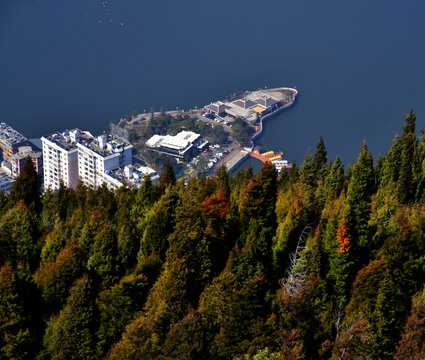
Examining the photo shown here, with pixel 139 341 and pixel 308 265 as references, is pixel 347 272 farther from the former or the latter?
pixel 139 341

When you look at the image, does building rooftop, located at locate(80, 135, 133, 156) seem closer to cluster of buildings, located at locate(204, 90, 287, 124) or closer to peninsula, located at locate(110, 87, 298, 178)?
peninsula, located at locate(110, 87, 298, 178)

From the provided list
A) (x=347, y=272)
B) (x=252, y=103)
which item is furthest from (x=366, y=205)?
(x=252, y=103)

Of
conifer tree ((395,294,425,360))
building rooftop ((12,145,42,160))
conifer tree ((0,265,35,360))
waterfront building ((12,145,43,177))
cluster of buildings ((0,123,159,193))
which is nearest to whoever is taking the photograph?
conifer tree ((395,294,425,360))

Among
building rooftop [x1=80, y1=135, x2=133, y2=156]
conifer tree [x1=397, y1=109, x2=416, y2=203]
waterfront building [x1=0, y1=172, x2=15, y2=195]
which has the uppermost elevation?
building rooftop [x1=80, y1=135, x2=133, y2=156]

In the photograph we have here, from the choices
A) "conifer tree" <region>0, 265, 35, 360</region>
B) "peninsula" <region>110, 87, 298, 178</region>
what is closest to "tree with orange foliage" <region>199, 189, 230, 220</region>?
"conifer tree" <region>0, 265, 35, 360</region>

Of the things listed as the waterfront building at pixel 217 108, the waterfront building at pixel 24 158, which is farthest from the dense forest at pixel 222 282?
the waterfront building at pixel 217 108

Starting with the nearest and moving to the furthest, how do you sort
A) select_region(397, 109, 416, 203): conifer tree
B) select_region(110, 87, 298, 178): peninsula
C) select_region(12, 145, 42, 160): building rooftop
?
1. select_region(397, 109, 416, 203): conifer tree
2. select_region(12, 145, 42, 160): building rooftop
3. select_region(110, 87, 298, 178): peninsula

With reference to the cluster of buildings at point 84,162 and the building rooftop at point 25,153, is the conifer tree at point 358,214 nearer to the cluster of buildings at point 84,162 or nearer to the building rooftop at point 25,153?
the cluster of buildings at point 84,162
